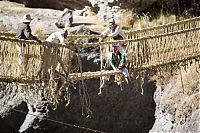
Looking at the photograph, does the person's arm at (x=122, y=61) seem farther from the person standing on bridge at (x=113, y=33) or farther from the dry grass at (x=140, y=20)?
the dry grass at (x=140, y=20)

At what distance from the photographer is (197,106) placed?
11.2 meters

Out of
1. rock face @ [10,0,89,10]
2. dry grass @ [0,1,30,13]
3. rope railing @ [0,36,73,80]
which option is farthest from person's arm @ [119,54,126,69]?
rock face @ [10,0,89,10]

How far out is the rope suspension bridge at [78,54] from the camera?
8.17 metres

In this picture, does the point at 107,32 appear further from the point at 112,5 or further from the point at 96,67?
the point at 112,5

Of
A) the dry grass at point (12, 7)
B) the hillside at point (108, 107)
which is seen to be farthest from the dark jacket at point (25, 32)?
the dry grass at point (12, 7)

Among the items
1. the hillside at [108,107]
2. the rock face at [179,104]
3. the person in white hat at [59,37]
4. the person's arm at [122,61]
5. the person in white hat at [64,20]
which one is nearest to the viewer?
the person in white hat at [59,37]

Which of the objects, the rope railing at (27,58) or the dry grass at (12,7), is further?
the dry grass at (12,7)

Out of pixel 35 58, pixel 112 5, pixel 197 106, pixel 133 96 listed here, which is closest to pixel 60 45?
pixel 35 58

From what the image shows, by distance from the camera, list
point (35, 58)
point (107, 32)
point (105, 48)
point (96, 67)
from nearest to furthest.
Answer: point (35, 58)
point (107, 32)
point (105, 48)
point (96, 67)

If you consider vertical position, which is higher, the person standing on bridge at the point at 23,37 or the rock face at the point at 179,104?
the person standing on bridge at the point at 23,37

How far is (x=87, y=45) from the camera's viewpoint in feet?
28.0

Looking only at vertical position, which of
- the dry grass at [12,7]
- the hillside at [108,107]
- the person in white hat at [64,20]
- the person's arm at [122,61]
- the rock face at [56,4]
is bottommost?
the hillside at [108,107]

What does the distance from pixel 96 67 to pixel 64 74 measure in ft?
13.3

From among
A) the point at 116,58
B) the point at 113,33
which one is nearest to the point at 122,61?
the point at 116,58
